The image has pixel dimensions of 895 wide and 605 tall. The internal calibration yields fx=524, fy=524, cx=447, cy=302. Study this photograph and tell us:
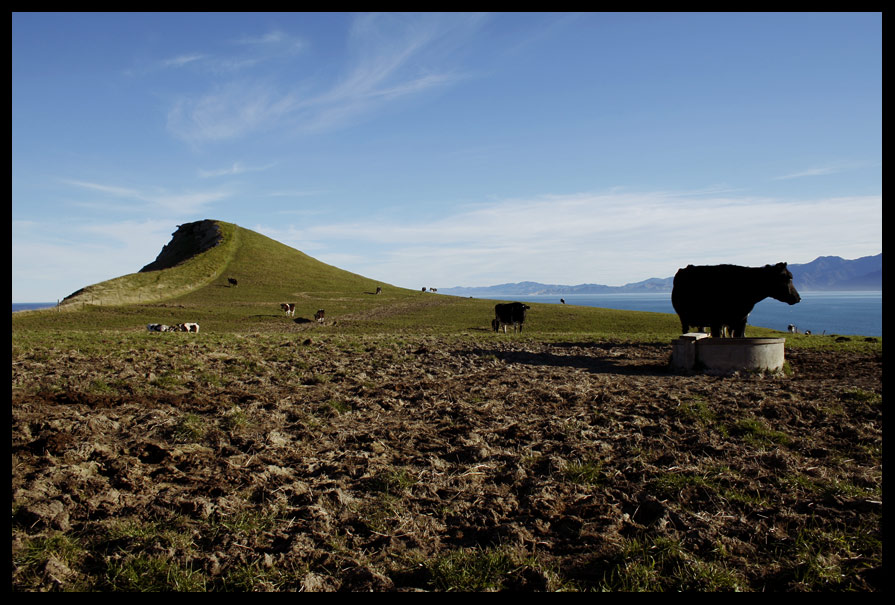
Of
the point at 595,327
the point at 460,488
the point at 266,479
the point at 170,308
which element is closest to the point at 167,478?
the point at 266,479

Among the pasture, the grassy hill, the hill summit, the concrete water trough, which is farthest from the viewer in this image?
the hill summit

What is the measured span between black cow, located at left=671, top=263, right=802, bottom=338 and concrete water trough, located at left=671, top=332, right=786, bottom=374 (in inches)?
117

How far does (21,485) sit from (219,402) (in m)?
4.57

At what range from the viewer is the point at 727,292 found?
18000mm

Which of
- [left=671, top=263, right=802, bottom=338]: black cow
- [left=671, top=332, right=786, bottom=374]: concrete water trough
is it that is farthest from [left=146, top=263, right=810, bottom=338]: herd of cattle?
[left=671, top=332, right=786, bottom=374]: concrete water trough

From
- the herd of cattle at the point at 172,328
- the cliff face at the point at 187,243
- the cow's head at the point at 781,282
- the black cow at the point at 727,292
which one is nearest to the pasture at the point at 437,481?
the cow's head at the point at 781,282

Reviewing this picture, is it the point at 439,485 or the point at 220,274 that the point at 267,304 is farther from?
the point at 439,485

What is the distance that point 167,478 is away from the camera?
6418 millimetres

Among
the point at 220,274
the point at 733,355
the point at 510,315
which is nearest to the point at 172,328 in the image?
the point at 510,315

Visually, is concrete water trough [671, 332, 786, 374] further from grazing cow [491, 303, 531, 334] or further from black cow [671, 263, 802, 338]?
grazing cow [491, 303, 531, 334]

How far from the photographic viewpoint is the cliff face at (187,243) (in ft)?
346

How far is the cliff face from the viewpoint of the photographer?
10544 centimetres

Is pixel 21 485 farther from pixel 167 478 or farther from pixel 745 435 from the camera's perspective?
pixel 745 435
